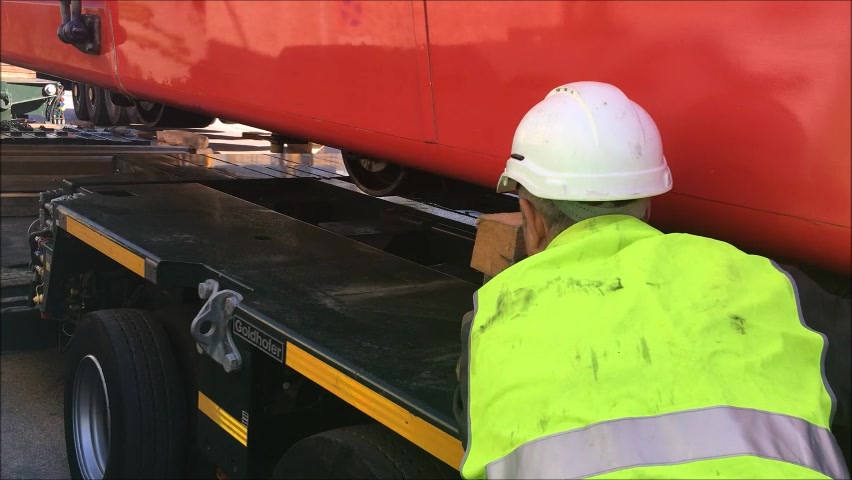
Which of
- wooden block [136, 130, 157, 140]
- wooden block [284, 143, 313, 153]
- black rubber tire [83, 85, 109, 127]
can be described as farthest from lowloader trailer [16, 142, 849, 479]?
wooden block [136, 130, 157, 140]

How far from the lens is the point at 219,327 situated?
2666 mm

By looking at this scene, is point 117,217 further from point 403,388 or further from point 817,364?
point 817,364

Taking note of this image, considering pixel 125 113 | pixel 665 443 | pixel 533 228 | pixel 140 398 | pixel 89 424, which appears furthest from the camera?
pixel 125 113

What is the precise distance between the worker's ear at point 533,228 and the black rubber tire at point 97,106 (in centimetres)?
603

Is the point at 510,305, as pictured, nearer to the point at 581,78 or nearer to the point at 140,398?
the point at 581,78

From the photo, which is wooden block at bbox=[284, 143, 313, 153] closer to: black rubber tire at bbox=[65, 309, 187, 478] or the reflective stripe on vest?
black rubber tire at bbox=[65, 309, 187, 478]

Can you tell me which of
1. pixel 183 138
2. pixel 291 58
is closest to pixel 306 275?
pixel 291 58

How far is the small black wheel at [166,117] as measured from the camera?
5.69 metres

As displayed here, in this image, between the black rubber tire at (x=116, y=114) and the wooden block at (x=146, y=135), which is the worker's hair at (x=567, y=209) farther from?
the wooden block at (x=146, y=135)

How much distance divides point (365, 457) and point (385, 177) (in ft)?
6.96

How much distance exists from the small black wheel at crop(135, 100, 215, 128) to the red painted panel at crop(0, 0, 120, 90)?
0.88m

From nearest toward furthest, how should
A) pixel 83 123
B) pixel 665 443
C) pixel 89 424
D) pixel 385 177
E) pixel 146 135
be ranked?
pixel 665 443
pixel 89 424
pixel 385 177
pixel 83 123
pixel 146 135

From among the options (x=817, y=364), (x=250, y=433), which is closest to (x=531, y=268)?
(x=817, y=364)

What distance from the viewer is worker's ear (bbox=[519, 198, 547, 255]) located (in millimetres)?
1794
